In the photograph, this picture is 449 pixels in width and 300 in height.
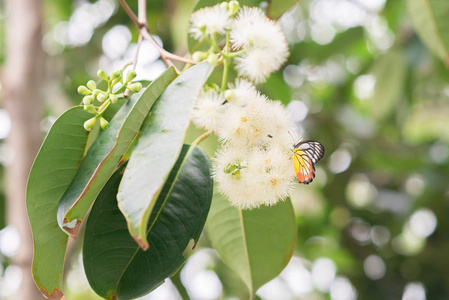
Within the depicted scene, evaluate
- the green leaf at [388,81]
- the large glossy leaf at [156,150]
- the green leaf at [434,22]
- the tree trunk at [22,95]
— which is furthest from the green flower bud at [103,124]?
the green leaf at [388,81]

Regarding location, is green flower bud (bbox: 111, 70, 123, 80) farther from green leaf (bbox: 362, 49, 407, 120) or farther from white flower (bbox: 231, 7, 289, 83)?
green leaf (bbox: 362, 49, 407, 120)

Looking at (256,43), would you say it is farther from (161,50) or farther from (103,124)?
(103,124)

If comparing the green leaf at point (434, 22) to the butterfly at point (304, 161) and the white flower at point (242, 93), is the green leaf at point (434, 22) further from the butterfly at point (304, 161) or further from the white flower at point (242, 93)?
the white flower at point (242, 93)

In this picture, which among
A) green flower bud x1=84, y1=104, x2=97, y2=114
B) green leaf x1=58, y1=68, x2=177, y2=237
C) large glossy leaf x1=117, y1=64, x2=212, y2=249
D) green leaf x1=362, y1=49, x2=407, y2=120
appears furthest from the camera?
green leaf x1=362, y1=49, x2=407, y2=120

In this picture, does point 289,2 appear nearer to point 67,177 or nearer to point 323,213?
point 67,177

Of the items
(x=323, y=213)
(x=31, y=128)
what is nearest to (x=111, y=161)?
(x=31, y=128)

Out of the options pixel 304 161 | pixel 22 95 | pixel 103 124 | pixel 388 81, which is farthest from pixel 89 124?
pixel 388 81

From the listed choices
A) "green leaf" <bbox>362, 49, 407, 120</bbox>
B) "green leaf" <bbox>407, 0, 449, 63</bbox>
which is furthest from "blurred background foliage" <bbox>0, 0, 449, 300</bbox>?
"green leaf" <bbox>407, 0, 449, 63</bbox>
